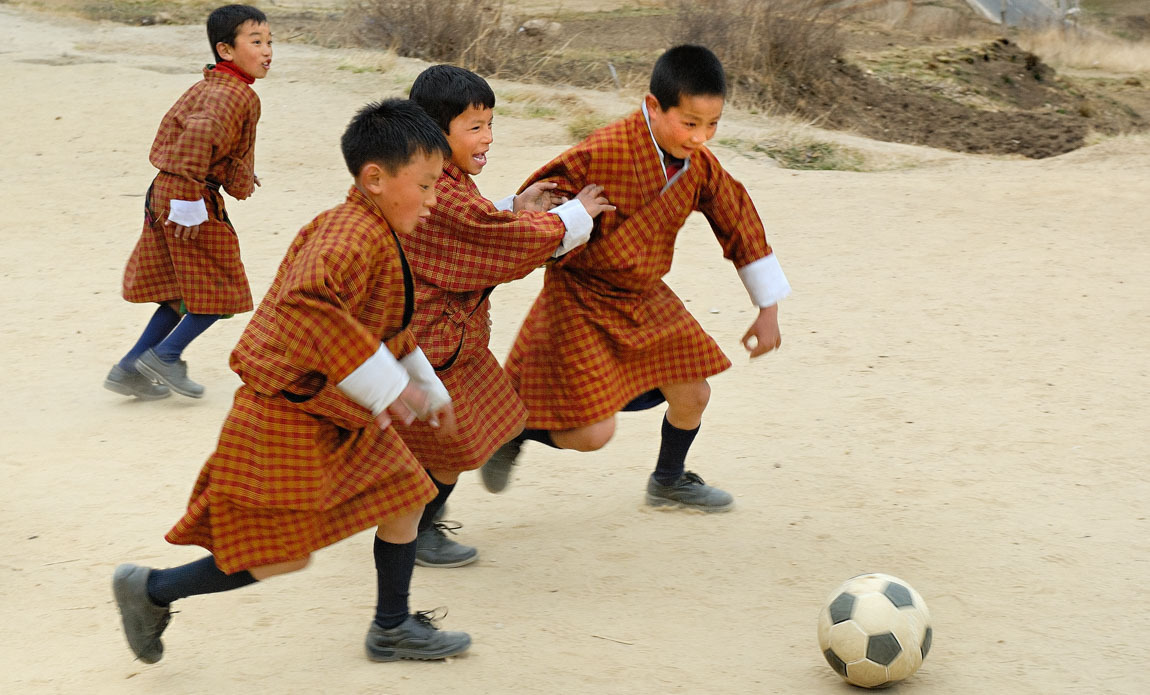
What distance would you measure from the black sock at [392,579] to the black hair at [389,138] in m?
0.94

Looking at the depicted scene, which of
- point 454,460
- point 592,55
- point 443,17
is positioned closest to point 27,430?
point 454,460

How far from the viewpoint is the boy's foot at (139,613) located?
292 centimetres

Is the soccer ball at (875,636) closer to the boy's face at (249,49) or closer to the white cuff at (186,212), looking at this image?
the white cuff at (186,212)

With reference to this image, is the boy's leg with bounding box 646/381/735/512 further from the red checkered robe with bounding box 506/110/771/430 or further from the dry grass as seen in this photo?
the dry grass

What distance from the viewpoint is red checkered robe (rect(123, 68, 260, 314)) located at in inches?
185

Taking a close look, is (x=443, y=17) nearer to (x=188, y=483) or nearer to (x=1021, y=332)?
(x=1021, y=332)

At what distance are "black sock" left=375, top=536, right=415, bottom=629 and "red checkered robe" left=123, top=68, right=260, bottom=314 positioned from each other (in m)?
2.28

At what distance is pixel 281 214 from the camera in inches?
310

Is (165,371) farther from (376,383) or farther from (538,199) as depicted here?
(376,383)

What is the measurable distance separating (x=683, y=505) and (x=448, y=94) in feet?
5.34

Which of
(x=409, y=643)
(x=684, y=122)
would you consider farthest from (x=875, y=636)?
(x=684, y=122)

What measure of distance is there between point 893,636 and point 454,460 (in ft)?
4.16

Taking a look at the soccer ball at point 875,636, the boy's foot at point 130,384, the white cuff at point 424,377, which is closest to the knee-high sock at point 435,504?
the white cuff at point 424,377

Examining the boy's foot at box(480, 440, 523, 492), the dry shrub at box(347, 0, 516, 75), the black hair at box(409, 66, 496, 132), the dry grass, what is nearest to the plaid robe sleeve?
the black hair at box(409, 66, 496, 132)
